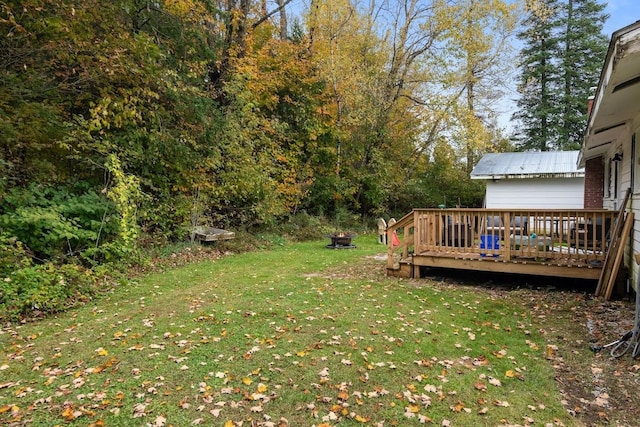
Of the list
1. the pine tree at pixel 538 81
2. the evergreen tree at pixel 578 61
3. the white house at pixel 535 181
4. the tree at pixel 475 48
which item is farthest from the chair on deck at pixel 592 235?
the pine tree at pixel 538 81

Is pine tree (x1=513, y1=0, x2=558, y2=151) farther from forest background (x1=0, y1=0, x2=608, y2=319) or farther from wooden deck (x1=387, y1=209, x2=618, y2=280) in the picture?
wooden deck (x1=387, y1=209, x2=618, y2=280)

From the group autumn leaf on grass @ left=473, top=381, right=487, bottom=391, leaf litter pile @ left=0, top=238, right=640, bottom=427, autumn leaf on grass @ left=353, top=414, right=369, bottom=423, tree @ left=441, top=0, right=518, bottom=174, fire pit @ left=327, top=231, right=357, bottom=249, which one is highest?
tree @ left=441, top=0, right=518, bottom=174

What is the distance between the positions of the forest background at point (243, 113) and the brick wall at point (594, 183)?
5.74 meters

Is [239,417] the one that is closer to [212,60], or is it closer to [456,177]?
[212,60]

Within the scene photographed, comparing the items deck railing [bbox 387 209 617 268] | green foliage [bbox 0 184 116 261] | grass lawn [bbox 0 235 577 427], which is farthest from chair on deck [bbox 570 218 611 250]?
green foliage [bbox 0 184 116 261]

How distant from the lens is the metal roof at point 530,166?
45.4ft

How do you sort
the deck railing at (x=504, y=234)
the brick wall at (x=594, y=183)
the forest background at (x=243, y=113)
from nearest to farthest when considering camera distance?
the deck railing at (x=504, y=234)
the forest background at (x=243, y=113)
the brick wall at (x=594, y=183)

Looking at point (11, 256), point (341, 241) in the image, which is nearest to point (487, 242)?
point (341, 241)

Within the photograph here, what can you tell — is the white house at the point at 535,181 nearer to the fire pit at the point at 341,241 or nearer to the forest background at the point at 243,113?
the forest background at the point at 243,113

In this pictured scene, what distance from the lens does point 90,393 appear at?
3.06 m

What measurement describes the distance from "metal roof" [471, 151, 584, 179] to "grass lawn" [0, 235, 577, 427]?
9.79m

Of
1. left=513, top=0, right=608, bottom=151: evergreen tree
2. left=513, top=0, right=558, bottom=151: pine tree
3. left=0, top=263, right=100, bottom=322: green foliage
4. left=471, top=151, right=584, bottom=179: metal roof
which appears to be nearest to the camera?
left=0, top=263, right=100, bottom=322: green foliage

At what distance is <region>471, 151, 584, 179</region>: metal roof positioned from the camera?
13.8 metres

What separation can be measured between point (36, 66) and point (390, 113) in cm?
1404
